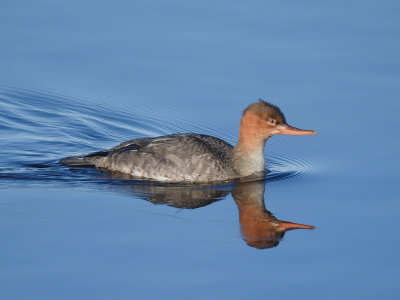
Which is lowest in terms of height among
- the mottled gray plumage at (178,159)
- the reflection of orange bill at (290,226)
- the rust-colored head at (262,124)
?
the reflection of orange bill at (290,226)

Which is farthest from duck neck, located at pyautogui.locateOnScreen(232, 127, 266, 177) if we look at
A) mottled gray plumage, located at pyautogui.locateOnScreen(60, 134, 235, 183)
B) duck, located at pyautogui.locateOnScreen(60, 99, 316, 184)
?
mottled gray plumage, located at pyautogui.locateOnScreen(60, 134, 235, 183)

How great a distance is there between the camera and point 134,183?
46.0ft

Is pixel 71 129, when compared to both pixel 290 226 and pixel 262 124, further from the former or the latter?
pixel 290 226

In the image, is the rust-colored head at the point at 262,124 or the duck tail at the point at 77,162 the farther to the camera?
the duck tail at the point at 77,162

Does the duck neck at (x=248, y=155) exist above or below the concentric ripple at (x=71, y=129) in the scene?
below

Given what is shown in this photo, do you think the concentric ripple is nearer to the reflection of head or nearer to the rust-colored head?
the rust-colored head

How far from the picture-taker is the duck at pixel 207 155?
1406 cm

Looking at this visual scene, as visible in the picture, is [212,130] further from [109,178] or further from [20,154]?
[20,154]

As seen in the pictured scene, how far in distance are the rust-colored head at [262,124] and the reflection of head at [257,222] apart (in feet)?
3.59

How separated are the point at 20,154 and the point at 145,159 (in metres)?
2.50

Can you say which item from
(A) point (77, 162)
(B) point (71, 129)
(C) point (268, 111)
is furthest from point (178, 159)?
(B) point (71, 129)

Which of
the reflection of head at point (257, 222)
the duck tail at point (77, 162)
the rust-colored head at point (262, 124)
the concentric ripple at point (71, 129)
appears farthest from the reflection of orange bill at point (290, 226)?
the duck tail at point (77, 162)

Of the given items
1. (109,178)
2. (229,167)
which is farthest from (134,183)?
(229,167)

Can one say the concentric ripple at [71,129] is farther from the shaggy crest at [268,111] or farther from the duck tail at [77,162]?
the shaggy crest at [268,111]
